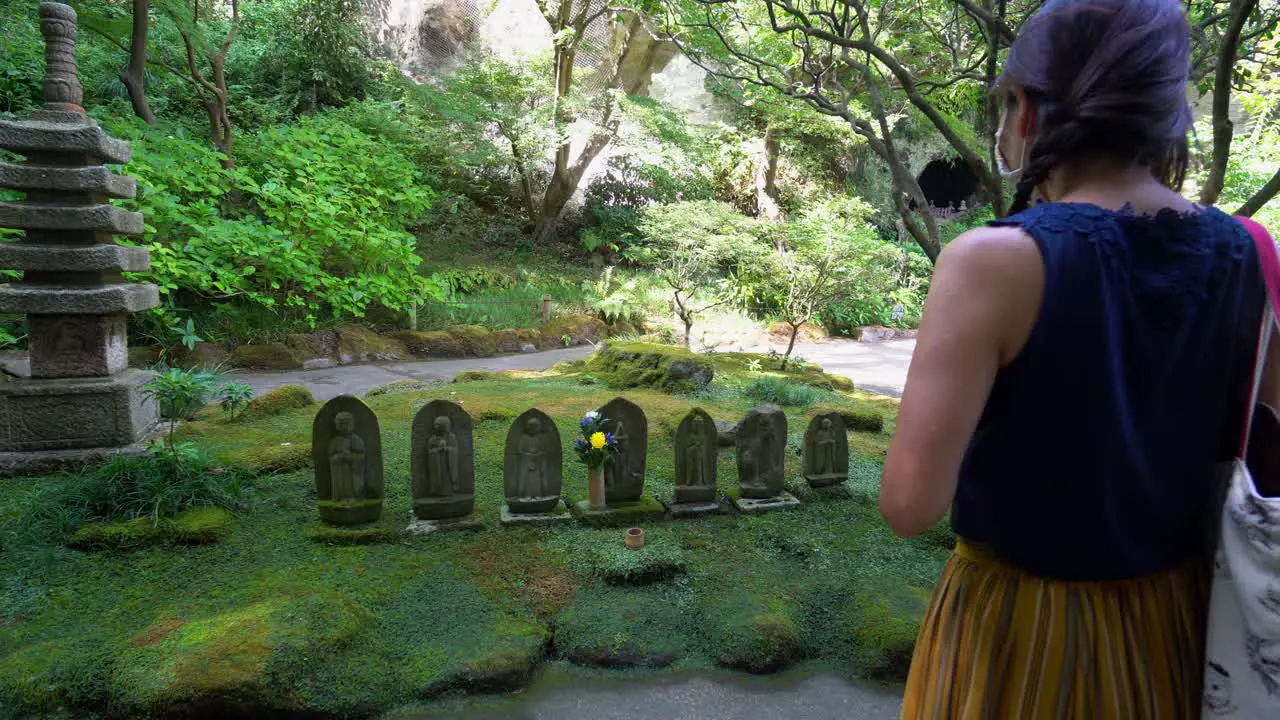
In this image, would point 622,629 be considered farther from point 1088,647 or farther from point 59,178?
point 59,178

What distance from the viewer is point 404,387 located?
7.56 m

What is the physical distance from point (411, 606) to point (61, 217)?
3372 millimetres

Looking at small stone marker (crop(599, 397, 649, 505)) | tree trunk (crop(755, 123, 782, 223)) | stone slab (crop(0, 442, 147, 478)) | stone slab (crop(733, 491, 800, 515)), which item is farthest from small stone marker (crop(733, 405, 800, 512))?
tree trunk (crop(755, 123, 782, 223))

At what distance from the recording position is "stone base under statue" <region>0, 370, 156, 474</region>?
443 cm

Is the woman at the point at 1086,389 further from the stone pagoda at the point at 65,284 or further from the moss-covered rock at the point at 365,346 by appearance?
the moss-covered rock at the point at 365,346

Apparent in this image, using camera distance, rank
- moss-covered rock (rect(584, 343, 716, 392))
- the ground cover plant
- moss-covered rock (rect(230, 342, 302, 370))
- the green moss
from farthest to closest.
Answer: moss-covered rock (rect(230, 342, 302, 370)) → the green moss → moss-covered rock (rect(584, 343, 716, 392)) → the ground cover plant

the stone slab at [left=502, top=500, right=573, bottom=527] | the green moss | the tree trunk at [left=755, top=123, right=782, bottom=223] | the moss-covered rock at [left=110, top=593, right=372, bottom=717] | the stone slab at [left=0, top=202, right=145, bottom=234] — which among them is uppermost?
the tree trunk at [left=755, top=123, right=782, bottom=223]

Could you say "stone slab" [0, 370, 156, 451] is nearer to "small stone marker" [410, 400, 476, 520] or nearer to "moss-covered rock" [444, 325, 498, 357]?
"small stone marker" [410, 400, 476, 520]

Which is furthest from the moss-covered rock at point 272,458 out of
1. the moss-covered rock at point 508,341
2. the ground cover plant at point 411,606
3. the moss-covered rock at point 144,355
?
the moss-covered rock at point 508,341

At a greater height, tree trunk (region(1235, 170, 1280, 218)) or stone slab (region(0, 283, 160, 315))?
tree trunk (region(1235, 170, 1280, 218))

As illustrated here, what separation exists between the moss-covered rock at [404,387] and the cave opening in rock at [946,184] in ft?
58.7

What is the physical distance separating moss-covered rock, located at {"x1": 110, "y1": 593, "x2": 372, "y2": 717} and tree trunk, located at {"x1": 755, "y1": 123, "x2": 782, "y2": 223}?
14.5 m

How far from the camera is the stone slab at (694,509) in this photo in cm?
423

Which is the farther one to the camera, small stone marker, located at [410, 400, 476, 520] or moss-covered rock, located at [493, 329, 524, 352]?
moss-covered rock, located at [493, 329, 524, 352]
